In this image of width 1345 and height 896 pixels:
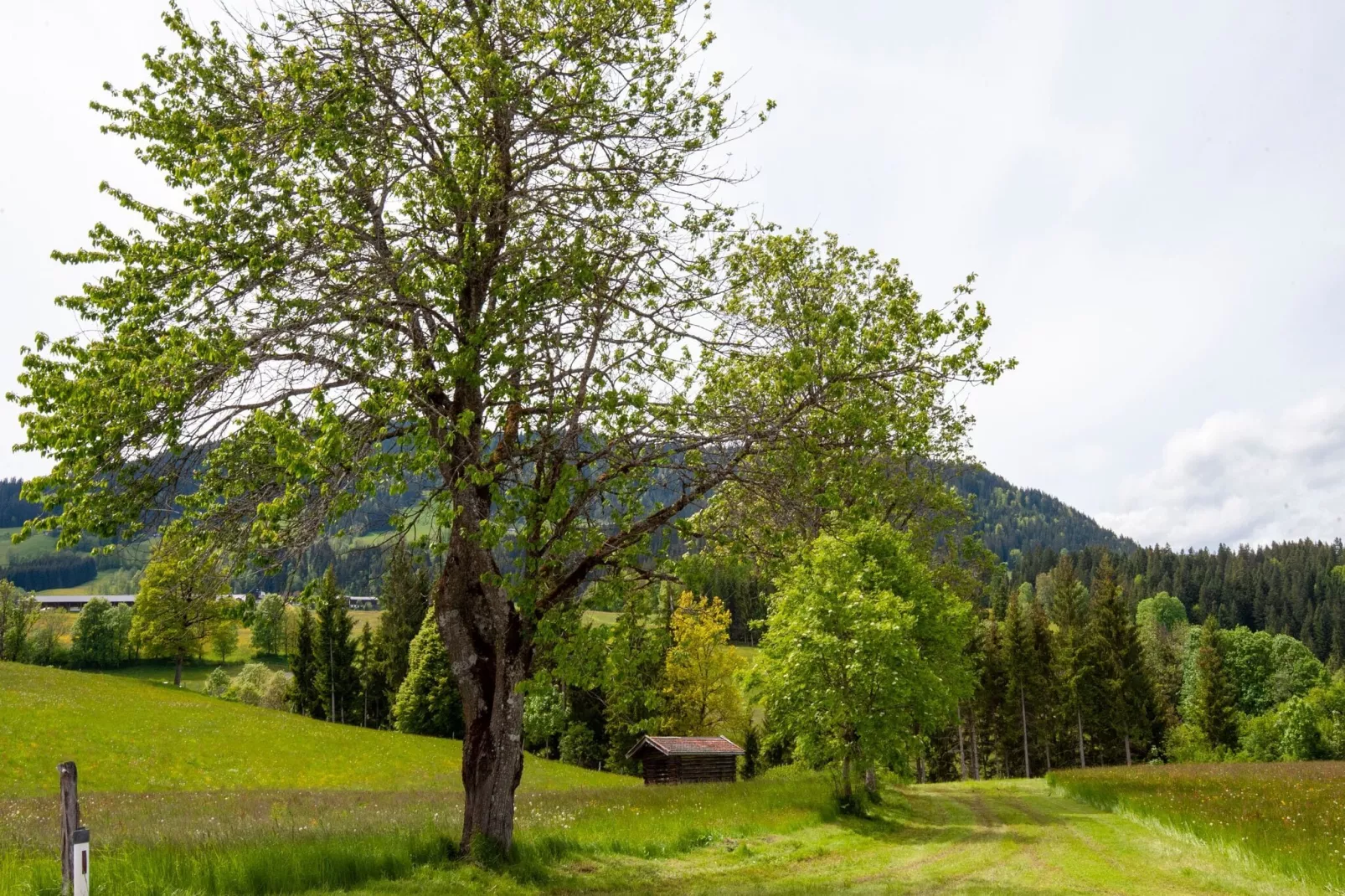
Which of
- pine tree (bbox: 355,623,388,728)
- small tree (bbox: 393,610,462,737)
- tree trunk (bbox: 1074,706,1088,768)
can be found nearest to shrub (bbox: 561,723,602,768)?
small tree (bbox: 393,610,462,737)

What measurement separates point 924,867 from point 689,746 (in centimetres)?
3262

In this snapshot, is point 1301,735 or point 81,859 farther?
point 1301,735

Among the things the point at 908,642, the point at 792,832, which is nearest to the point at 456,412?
the point at 792,832

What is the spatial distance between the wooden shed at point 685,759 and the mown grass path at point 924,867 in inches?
911

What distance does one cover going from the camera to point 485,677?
14.1m

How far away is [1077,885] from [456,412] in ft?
41.5

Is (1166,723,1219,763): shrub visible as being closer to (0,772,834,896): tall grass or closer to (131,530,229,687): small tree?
(0,772,834,896): tall grass

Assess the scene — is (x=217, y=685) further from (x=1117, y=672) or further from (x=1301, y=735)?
(x=1301, y=735)

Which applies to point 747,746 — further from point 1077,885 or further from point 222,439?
point 222,439

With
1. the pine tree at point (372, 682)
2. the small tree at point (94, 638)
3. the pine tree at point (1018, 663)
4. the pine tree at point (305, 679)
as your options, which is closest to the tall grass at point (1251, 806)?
the pine tree at point (1018, 663)

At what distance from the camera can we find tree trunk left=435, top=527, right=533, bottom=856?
45.1 ft

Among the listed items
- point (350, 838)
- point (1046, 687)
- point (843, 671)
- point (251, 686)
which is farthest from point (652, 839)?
point (251, 686)

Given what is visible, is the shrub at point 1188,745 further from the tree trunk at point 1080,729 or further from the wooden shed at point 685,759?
the wooden shed at point 685,759

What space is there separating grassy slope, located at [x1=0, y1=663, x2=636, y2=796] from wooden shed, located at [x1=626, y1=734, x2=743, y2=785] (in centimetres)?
435
